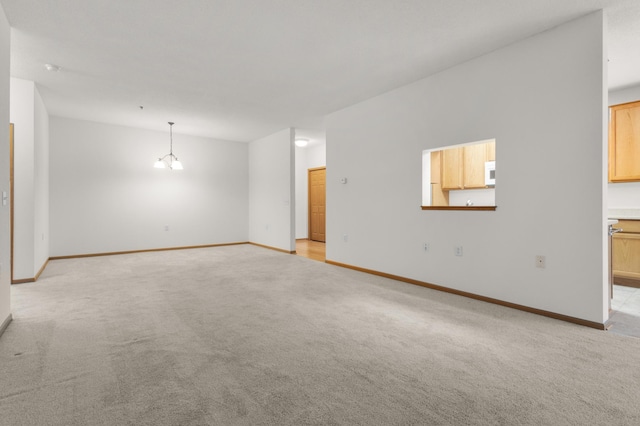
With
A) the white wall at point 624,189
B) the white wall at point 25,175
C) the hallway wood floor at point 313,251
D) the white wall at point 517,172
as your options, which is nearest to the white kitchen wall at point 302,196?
the hallway wood floor at point 313,251

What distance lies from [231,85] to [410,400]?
4259mm

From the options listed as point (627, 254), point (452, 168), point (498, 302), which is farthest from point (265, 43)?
point (627, 254)

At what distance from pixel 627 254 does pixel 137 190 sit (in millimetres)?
8532

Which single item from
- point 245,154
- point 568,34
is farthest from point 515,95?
point 245,154

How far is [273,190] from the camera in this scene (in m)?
7.55

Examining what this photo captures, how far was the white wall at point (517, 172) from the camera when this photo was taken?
2.80 metres

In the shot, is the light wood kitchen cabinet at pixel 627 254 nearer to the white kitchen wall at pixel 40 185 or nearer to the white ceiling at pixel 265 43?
the white ceiling at pixel 265 43

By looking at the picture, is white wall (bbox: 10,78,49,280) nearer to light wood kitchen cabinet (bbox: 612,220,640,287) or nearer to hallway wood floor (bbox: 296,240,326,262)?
hallway wood floor (bbox: 296,240,326,262)

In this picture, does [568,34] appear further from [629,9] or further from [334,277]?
[334,277]

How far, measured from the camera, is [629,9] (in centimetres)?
269

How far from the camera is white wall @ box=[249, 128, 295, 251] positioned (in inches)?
273

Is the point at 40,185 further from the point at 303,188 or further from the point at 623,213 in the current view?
the point at 623,213

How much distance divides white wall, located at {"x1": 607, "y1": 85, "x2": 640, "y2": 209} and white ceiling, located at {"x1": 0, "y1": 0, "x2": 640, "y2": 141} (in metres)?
0.25

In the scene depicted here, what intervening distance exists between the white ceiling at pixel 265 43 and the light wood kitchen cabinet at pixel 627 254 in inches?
75.2
